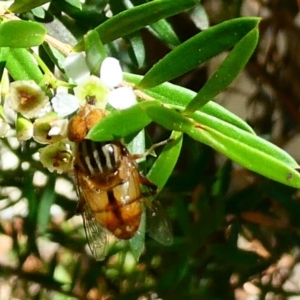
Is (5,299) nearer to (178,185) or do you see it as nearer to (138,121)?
(178,185)

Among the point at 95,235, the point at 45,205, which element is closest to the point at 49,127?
the point at 95,235

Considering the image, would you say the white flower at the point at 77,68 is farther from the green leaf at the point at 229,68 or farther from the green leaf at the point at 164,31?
the green leaf at the point at 164,31

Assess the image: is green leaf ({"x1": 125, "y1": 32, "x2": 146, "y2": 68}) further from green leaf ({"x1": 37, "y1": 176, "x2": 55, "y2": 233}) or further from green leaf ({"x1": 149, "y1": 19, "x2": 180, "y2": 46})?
green leaf ({"x1": 37, "y1": 176, "x2": 55, "y2": 233})

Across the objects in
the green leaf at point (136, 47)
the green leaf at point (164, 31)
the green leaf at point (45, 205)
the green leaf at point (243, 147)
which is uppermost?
the green leaf at point (243, 147)

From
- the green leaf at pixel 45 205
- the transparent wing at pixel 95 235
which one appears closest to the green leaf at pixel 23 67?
the transparent wing at pixel 95 235

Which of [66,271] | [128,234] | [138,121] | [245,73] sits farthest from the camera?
[245,73]

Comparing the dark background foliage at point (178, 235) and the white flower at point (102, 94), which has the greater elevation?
the white flower at point (102, 94)

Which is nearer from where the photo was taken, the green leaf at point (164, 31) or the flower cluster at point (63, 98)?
the flower cluster at point (63, 98)

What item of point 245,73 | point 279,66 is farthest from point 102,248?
point 245,73
